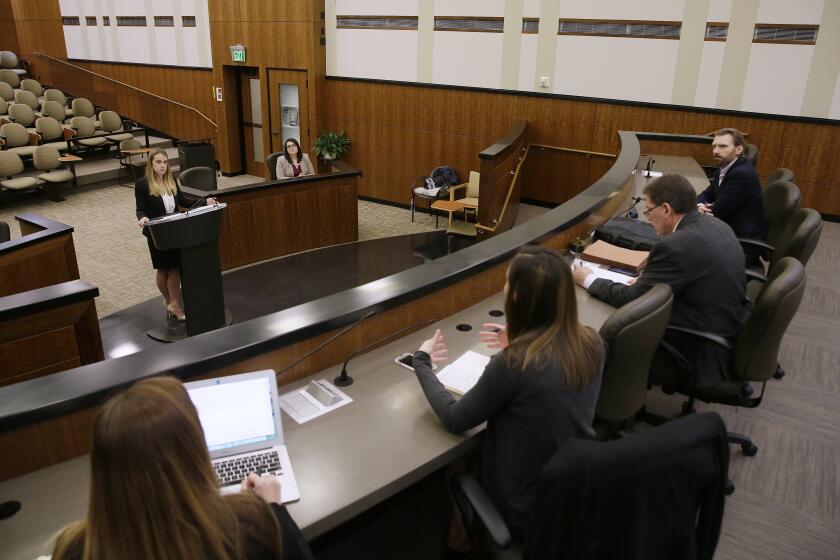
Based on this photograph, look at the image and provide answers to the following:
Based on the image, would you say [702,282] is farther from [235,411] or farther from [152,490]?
[152,490]

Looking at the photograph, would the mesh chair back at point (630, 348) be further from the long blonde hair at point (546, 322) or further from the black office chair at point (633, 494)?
A: the black office chair at point (633, 494)

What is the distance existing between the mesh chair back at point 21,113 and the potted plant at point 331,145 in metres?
5.21

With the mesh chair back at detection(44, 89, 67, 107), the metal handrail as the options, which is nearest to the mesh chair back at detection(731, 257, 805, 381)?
the metal handrail

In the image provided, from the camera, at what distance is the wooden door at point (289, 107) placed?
10.1 meters

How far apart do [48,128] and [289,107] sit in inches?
156

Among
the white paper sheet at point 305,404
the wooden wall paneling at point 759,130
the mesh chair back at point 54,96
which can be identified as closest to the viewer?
the white paper sheet at point 305,404

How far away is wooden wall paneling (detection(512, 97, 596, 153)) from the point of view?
7965mm

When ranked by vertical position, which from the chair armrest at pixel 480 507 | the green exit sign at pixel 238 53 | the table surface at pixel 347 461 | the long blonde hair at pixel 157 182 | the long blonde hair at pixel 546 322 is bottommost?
the chair armrest at pixel 480 507

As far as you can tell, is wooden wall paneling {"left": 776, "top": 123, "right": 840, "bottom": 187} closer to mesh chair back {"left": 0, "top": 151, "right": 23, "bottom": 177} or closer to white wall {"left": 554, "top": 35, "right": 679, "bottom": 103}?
white wall {"left": 554, "top": 35, "right": 679, "bottom": 103}

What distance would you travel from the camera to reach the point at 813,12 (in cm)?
634

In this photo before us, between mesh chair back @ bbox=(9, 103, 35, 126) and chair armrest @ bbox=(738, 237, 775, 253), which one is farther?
mesh chair back @ bbox=(9, 103, 35, 126)

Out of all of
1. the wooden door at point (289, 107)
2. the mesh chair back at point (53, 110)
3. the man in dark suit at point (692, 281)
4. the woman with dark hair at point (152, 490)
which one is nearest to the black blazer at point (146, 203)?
the man in dark suit at point (692, 281)

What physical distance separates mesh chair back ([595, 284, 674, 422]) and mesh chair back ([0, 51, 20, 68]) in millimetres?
15676

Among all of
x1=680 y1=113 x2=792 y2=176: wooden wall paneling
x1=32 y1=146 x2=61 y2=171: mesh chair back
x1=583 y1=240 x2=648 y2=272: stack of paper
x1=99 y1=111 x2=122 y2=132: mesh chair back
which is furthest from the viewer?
x1=99 y1=111 x2=122 y2=132: mesh chair back
